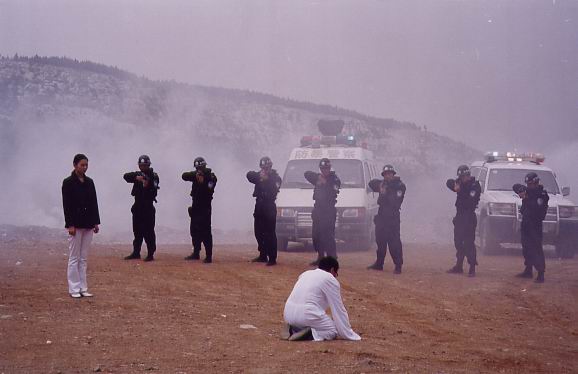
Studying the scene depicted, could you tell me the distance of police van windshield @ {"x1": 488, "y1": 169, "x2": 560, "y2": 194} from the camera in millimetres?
18031

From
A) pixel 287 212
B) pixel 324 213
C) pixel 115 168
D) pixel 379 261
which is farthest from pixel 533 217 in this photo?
pixel 115 168

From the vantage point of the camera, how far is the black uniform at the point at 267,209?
1389 cm

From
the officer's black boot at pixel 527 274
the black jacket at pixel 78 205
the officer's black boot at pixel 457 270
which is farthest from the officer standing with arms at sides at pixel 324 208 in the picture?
the black jacket at pixel 78 205

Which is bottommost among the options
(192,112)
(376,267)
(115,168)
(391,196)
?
(376,267)

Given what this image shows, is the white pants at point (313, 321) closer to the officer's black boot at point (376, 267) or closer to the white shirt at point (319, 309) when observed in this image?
the white shirt at point (319, 309)

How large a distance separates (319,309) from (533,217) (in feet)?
23.2

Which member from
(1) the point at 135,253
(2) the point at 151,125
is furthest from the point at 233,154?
(1) the point at 135,253

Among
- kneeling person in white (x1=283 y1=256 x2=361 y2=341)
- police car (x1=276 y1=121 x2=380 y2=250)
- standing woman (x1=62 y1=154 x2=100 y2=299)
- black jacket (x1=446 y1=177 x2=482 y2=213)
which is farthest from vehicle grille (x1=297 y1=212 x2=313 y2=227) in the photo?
kneeling person in white (x1=283 y1=256 x2=361 y2=341)

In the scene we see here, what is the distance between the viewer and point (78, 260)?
31.7ft

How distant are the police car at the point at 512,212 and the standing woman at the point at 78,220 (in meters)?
10.7

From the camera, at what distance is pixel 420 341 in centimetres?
805

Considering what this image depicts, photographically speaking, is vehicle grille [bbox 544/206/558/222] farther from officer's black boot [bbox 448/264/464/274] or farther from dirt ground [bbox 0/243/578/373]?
officer's black boot [bbox 448/264/464/274]

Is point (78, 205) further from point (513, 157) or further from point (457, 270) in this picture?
point (513, 157)

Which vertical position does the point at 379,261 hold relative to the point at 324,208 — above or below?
below
